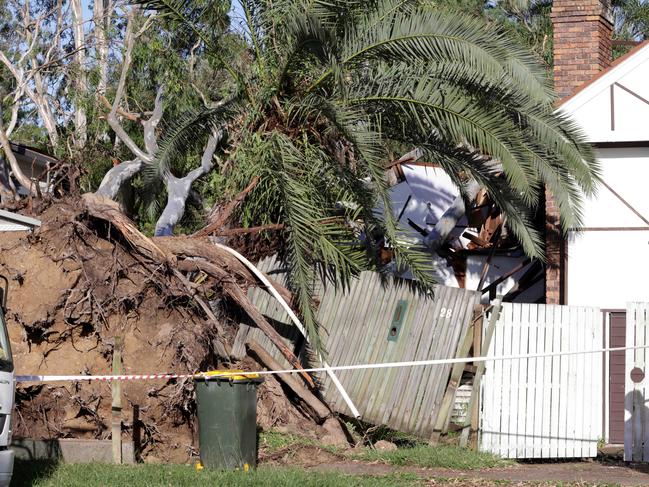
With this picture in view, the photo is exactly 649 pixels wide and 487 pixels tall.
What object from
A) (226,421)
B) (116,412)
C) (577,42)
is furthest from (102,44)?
(226,421)

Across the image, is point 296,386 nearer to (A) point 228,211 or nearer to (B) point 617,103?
(A) point 228,211

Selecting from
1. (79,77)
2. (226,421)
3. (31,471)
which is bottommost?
(31,471)

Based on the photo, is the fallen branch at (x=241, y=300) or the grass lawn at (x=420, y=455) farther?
the fallen branch at (x=241, y=300)

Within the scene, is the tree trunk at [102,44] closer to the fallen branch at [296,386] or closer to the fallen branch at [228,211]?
the fallen branch at [228,211]

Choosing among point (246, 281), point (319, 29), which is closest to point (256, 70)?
point (319, 29)

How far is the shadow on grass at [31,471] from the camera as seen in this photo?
9.27 metres

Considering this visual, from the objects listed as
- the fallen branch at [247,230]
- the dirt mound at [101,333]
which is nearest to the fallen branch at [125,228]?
the dirt mound at [101,333]

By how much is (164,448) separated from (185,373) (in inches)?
35.2

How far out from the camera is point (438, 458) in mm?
10898

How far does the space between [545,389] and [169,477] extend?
4829 mm

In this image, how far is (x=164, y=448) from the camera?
11406 mm

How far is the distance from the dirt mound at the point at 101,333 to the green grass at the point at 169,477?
121 centimetres

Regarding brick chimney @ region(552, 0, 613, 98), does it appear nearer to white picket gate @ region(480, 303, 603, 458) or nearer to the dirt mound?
white picket gate @ region(480, 303, 603, 458)

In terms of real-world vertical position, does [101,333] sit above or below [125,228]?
below
